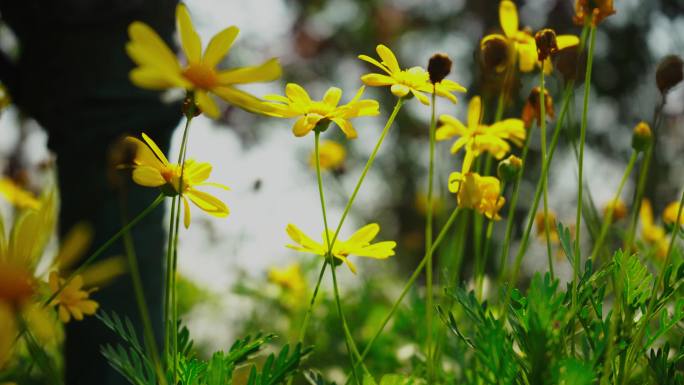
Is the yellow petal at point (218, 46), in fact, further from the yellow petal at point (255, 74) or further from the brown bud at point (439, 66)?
the brown bud at point (439, 66)

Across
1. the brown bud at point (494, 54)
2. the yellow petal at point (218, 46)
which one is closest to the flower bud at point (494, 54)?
the brown bud at point (494, 54)

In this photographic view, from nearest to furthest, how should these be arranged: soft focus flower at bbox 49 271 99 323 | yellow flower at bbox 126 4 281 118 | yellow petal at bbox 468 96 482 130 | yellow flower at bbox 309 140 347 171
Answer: yellow flower at bbox 126 4 281 118 → soft focus flower at bbox 49 271 99 323 → yellow petal at bbox 468 96 482 130 → yellow flower at bbox 309 140 347 171

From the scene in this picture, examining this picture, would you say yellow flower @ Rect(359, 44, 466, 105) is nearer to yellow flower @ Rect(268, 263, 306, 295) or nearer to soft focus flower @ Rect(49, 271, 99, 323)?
soft focus flower @ Rect(49, 271, 99, 323)

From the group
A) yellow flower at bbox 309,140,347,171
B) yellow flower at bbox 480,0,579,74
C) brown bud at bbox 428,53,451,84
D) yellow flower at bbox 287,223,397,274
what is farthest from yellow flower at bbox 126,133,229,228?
yellow flower at bbox 309,140,347,171

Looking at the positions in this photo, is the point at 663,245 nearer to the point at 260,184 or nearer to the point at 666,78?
the point at 666,78

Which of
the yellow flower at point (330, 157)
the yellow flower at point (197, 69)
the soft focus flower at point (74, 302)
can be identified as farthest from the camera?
the yellow flower at point (330, 157)

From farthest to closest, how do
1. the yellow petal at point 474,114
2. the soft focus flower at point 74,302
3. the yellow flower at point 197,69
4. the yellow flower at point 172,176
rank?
the yellow petal at point 474,114
the soft focus flower at point 74,302
the yellow flower at point 172,176
the yellow flower at point 197,69
